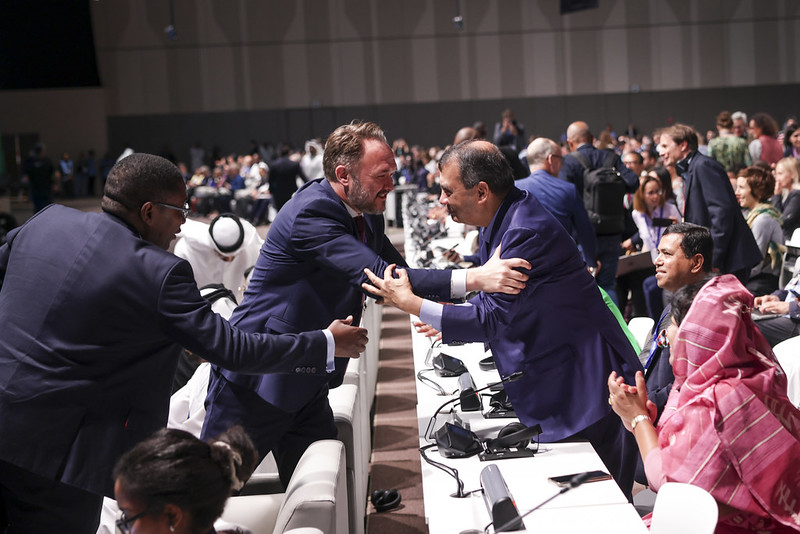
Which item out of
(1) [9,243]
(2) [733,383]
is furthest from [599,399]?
(1) [9,243]

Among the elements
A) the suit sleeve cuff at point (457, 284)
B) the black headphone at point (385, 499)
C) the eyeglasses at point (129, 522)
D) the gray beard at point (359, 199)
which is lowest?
the black headphone at point (385, 499)

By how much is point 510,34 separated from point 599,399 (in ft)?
67.6

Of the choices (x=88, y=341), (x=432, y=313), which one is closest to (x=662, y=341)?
(x=432, y=313)

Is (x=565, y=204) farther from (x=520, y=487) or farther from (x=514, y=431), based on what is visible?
(x=520, y=487)

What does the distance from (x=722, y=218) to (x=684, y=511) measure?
3.35 meters

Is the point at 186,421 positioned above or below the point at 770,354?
below

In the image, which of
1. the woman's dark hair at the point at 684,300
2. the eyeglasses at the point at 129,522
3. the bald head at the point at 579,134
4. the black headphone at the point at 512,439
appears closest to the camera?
the eyeglasses at the point at 129,522

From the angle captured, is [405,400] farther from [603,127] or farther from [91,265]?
[603,127]

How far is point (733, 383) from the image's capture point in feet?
6.67

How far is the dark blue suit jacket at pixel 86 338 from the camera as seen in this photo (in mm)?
2027

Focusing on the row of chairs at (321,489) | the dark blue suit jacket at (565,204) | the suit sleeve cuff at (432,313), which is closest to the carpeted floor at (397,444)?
the row of chairs at (321,489)

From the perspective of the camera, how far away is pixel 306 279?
8.55 feet

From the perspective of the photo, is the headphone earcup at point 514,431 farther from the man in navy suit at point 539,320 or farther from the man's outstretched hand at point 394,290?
the man's outstretched hand at point 394,290

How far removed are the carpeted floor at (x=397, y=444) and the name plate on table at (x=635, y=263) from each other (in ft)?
5.54
